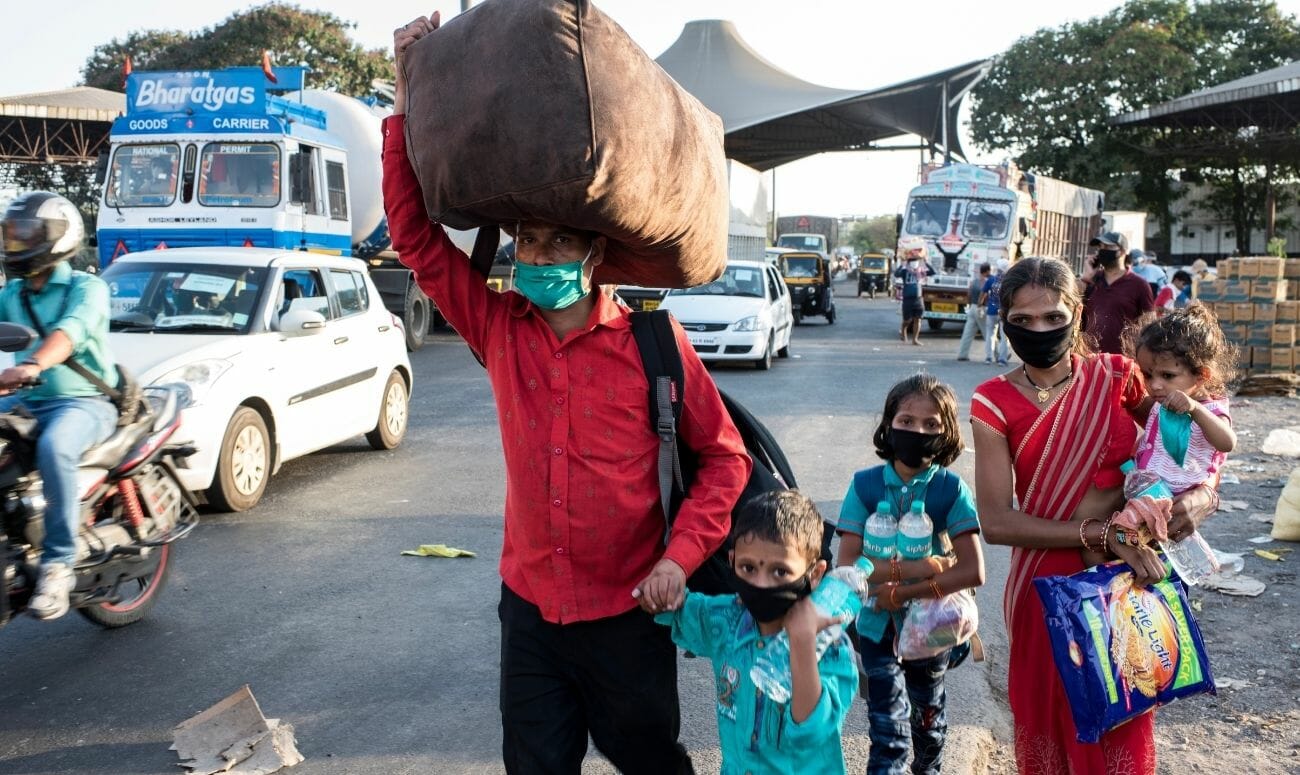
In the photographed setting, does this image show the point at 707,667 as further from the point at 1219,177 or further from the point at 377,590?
the point at 1219,177

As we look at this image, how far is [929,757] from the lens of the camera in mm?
3518

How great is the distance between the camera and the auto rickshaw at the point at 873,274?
163 feet

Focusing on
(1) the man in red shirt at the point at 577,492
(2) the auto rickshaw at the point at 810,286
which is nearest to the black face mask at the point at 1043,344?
(1) the man in red shirt at the point at 577,492

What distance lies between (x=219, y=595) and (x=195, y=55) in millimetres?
38269

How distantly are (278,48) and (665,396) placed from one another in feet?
133

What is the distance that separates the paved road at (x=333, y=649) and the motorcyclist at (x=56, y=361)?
0.50m

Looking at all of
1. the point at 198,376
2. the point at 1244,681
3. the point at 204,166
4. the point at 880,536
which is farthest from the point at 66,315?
the point at 204,166

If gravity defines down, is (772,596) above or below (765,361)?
above

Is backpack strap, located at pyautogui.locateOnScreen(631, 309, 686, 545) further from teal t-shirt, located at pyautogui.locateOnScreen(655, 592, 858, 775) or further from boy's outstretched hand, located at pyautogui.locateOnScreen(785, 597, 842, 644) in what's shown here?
boy's outstretched hand, located at pyautogui.locateOnScreen(785, 597, 842, 644)

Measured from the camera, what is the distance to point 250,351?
25.3 ft

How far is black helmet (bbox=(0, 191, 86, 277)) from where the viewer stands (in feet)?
15.4

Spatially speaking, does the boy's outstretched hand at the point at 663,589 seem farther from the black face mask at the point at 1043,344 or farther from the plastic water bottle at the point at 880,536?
the black face mask at the point at 1043,344

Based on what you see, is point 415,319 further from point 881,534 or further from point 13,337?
point 881,534

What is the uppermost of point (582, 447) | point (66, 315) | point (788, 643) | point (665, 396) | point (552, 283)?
point (552, 283)
